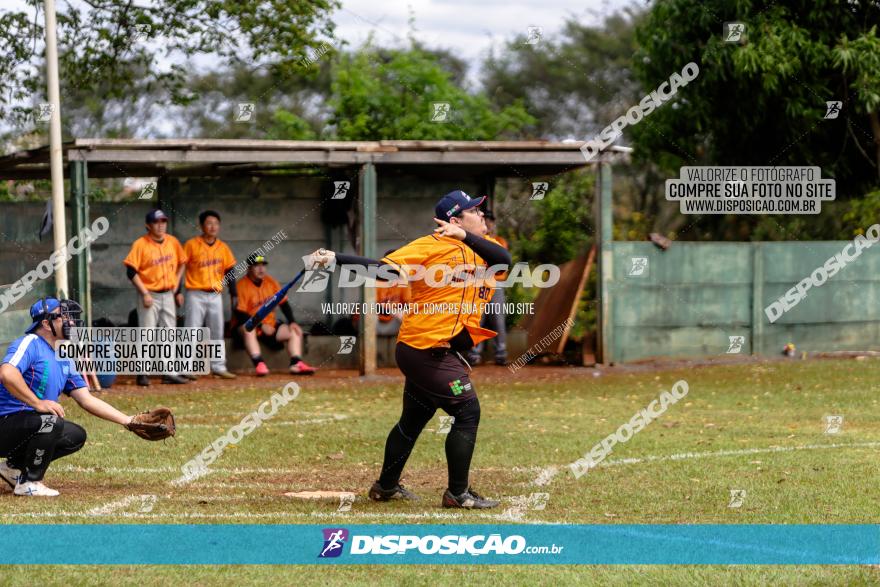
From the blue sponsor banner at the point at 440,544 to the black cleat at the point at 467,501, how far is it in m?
0.58

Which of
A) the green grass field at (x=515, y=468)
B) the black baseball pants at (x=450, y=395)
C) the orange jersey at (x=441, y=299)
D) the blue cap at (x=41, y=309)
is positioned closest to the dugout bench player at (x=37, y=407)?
the blue cap at (x=41, y=309)

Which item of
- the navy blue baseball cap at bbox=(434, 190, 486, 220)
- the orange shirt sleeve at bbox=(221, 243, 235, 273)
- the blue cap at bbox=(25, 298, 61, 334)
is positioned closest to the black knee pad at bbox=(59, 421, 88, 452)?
the blue cap at bbox=(25, 298, 61, 334)

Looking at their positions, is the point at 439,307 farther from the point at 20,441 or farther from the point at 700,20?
the point at 700,20

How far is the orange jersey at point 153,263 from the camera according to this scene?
16.3 m

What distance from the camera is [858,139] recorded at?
70.3 feet

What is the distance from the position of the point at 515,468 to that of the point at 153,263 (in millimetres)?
7551

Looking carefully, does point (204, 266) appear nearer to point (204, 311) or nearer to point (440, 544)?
point (204, 311)

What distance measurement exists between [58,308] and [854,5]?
15.8 m

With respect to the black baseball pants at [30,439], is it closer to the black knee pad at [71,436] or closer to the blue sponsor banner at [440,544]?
the black knee pad at [71,436]

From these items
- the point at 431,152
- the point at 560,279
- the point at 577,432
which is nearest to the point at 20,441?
the point at 577,432

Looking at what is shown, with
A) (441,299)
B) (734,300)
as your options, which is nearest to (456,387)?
(441,299)

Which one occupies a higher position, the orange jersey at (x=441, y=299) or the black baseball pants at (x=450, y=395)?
the orange jersey at (x=441, y=299)

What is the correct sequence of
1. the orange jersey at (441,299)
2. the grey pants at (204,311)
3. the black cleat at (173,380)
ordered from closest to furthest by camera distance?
the orange jersey at (441,299) → the black cleat at (173,380) → the grey pants at (204,311)

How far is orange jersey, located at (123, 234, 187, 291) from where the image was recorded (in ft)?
53.4
